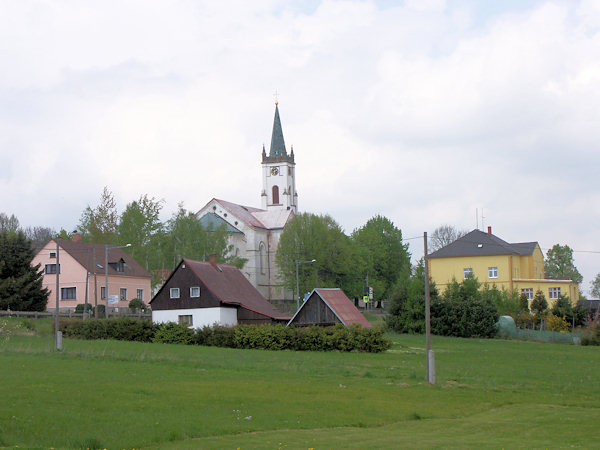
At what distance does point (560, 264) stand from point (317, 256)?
50738 mm

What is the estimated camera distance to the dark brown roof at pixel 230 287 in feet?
205

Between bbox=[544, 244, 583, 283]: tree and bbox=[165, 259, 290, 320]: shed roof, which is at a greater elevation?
bbox=[544, 244, 583, 283]: tree

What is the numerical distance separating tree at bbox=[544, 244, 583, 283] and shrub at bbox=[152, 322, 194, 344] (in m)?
87.1

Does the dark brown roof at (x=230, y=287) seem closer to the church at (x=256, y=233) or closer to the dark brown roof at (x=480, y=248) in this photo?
the dark brown roof at (x=480, y=248)

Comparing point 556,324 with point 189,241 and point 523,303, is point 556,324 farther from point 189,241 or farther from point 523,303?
point 189,241

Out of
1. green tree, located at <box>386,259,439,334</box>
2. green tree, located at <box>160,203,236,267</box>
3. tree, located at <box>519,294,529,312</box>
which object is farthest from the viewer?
green tree, located at <box>160,203,236,267</box>

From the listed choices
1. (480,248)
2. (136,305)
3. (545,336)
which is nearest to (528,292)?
(480,248)

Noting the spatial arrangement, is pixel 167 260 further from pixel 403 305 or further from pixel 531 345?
pixel 531 345

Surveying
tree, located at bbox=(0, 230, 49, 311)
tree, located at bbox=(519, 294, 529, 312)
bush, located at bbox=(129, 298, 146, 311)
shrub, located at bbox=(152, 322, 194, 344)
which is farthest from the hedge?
tree, located at bbox=(519, 294, 529, 312)

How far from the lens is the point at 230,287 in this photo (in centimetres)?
6462

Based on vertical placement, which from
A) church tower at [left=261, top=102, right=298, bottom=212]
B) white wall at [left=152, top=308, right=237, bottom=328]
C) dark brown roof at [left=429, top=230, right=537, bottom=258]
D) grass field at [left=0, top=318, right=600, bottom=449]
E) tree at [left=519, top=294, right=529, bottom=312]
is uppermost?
church tower at [left=261, top=102, right=298, bottom=212]

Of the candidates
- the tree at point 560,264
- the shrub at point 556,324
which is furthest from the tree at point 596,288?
the shrub at point 556,324

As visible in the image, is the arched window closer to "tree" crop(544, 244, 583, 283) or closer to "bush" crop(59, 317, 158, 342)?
"tree" crop(544, 244, 583, 283)

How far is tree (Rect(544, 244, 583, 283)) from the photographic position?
12662cm
